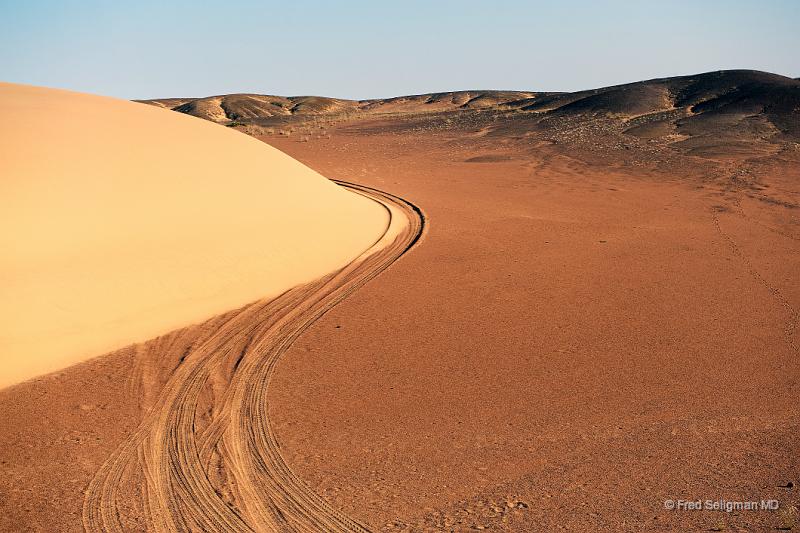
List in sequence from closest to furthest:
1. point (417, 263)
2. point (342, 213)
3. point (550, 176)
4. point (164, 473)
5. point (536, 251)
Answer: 1. point (164, 473)
2. point (417, 263)
3. point (536, 251)
4. point (342, 213)
5. point (550, 176)

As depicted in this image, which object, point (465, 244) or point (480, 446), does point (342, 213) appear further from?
point (480, 446)

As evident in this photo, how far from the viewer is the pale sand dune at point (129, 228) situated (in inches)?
383

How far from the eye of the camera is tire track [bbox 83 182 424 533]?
19.8 ft

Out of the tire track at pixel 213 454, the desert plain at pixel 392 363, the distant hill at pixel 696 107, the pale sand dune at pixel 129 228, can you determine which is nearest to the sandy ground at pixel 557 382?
the desert plain at pixel 392 363

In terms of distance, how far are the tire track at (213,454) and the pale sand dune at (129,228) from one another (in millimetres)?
1104

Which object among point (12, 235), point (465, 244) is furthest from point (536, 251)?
point (12, 235)

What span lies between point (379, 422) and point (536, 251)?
8366mm

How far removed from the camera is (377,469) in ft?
A: 22.4

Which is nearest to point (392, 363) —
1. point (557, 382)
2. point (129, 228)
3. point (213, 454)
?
point (557, 382)

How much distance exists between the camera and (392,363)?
31.0ft

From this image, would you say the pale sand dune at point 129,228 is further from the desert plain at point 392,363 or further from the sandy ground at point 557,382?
the sandy ground at point 557,382

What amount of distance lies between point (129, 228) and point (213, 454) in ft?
19.5

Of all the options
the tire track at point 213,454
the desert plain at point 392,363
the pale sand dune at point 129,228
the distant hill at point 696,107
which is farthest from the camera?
the distant hill at point 696,107

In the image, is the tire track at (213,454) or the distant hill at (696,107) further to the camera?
the distant hill at (696,107)
